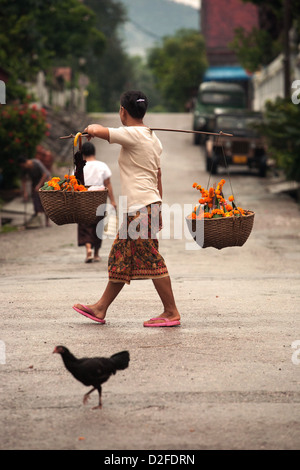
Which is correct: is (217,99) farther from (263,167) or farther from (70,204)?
(70,204)

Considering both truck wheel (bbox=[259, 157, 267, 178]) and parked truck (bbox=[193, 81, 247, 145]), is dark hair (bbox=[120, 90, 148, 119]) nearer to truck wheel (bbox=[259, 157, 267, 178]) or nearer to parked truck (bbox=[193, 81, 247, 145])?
truck wheel (bbox=[259, 157, 267, 178])

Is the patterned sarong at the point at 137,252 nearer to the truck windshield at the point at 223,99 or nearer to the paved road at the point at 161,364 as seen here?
the paved road at the point at 161,364

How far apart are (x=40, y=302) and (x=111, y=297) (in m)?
1.45

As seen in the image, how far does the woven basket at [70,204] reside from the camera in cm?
715

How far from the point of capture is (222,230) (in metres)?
7.14

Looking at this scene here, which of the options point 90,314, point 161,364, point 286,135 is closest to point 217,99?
point 286,135

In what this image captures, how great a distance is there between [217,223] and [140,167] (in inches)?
33.5

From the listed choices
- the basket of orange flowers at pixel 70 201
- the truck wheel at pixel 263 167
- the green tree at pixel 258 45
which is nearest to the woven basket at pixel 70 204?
the basket of orange flowers at pixel 70 201

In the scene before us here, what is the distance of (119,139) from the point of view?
6.52m

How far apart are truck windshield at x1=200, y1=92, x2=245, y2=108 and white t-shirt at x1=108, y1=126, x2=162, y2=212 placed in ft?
99.2

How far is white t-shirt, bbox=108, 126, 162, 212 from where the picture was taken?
6.70 meters

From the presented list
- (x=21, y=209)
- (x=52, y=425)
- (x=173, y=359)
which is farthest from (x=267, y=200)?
(x=52, y=425)

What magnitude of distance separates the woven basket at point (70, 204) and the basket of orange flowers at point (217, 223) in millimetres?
819

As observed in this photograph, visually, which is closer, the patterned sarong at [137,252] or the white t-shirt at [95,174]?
the patterned sarong at [137,252]
